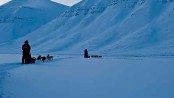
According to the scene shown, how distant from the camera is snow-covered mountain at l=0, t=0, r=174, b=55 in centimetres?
12504

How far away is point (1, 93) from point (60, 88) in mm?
2055

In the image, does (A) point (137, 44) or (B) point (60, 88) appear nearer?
(B) point (60, 88)

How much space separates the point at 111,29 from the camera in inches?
5920

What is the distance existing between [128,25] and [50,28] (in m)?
50.2

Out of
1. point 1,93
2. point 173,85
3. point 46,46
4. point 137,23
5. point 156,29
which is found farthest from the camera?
point 46,46

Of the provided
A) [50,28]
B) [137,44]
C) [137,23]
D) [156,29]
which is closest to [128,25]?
[137,23]

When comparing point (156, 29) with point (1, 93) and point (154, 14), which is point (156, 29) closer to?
point (154, 14)

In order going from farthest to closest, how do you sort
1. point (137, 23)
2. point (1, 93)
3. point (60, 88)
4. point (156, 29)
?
point (137, 23)
point (156, 29)
point (60, 88)
point (1, 93)

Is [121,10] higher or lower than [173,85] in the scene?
higher

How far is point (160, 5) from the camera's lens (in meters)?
156

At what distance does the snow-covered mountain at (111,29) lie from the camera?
125m

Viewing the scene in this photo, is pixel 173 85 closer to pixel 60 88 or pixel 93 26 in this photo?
pixel 60 88

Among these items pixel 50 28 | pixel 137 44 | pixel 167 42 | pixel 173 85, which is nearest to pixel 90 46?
pixel 137 44

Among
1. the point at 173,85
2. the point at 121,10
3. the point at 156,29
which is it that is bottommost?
the point at 173,85
